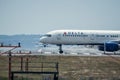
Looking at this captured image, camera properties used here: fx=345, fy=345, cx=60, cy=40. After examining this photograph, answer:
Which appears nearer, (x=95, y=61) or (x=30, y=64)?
(x=30, y=64)

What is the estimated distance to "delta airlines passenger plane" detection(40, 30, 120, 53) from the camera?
72.1 meters

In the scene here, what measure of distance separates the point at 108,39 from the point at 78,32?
7.09m

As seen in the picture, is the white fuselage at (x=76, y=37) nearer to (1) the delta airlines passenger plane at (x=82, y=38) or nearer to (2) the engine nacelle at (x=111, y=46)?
(1) the delta airlines passenger plane at (x=82, y=38)

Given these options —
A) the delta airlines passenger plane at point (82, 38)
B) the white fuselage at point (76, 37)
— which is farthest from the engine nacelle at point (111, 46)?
the white fuselage at point (76, 37)

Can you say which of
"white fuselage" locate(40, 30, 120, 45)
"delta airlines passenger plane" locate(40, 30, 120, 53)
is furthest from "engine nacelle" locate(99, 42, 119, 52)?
"white fuselage" locate(40, 30, 120, 45)

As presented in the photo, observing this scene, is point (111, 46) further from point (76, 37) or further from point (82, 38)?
point (76, 37)

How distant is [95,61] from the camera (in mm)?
56281

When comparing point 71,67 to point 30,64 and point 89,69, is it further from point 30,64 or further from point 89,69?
point 30,64

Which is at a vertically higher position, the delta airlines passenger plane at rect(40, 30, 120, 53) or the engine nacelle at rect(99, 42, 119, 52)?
the delta airlines passenger plane at rect(40, 30, 120, 53)

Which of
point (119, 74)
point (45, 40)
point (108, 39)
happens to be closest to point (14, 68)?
point (119, 74)

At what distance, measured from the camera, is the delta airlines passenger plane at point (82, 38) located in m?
72.1

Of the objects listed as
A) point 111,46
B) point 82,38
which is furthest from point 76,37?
point 111,46

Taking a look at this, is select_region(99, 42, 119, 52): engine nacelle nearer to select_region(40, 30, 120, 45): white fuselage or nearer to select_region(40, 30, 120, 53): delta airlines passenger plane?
select_region(40, 30, 120, 53): delta airlines passenger plane

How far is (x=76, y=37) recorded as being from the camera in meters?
72.2
